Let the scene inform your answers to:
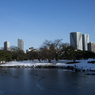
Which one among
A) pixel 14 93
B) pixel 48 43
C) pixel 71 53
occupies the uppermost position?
pixel 48 43

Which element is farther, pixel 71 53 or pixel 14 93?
pixel 71 53

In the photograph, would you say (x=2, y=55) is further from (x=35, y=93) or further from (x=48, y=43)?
(x=35, y=93)

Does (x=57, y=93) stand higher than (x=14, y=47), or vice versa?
(x=14, y=47)

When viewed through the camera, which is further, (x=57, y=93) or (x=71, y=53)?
(x=71, y=53)

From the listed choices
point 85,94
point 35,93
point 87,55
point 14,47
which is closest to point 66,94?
point 85,94

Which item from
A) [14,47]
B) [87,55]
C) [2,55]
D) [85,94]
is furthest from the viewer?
[14,47]

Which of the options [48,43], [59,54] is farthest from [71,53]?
[48,43]

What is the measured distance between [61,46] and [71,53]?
776 centimetres

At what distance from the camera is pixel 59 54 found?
4706 centimetres

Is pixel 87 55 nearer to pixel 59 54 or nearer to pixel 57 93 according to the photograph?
pixel 59 54

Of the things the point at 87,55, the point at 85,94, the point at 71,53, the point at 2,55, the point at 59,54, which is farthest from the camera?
the point at 87,55

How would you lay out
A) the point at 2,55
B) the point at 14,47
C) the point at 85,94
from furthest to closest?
the point at 14,47, the point at 2,55, the point at 85,94

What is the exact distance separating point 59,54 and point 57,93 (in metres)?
38.0

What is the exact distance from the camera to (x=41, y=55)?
160ft
